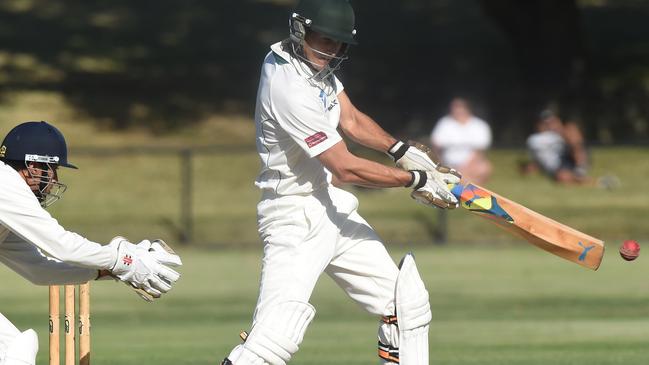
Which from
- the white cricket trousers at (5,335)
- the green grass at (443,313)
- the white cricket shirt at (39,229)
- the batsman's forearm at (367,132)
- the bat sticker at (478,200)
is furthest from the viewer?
the green grass at (443,313)

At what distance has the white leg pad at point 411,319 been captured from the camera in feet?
18.4

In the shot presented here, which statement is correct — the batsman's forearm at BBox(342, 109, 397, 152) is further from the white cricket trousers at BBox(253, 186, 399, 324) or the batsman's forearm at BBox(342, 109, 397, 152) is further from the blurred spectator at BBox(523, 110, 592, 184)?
the blurred spectator at BBox(523, 110, 592, 184)

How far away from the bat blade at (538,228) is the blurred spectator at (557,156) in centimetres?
1011

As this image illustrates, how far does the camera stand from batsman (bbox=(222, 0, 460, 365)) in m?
5.39

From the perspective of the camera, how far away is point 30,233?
4.88 metres

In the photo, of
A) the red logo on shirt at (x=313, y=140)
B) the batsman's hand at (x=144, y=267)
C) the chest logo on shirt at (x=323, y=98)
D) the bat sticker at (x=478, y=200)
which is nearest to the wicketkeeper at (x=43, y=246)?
the batsman's hand at (x=144, y=267)

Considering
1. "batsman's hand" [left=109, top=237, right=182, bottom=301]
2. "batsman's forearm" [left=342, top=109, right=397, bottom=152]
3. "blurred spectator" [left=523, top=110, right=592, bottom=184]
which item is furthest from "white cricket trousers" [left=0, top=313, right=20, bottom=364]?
"blurred spectator" [left=523, top=110, right=592, bottom=184]

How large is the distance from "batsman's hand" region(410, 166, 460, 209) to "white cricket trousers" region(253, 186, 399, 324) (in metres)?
0.32

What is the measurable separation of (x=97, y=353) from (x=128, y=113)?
11.2m

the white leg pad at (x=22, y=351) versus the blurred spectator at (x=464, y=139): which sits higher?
the blurred spectator at (x=464, y=139)

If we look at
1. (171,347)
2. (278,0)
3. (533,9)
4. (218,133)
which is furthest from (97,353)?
(278,0)

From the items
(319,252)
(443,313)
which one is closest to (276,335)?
(319,252)

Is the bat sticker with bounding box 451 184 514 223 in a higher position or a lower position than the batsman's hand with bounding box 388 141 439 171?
lower

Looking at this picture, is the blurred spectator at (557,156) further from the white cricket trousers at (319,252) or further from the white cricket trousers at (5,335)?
the white cricket trousers at (5,335)
